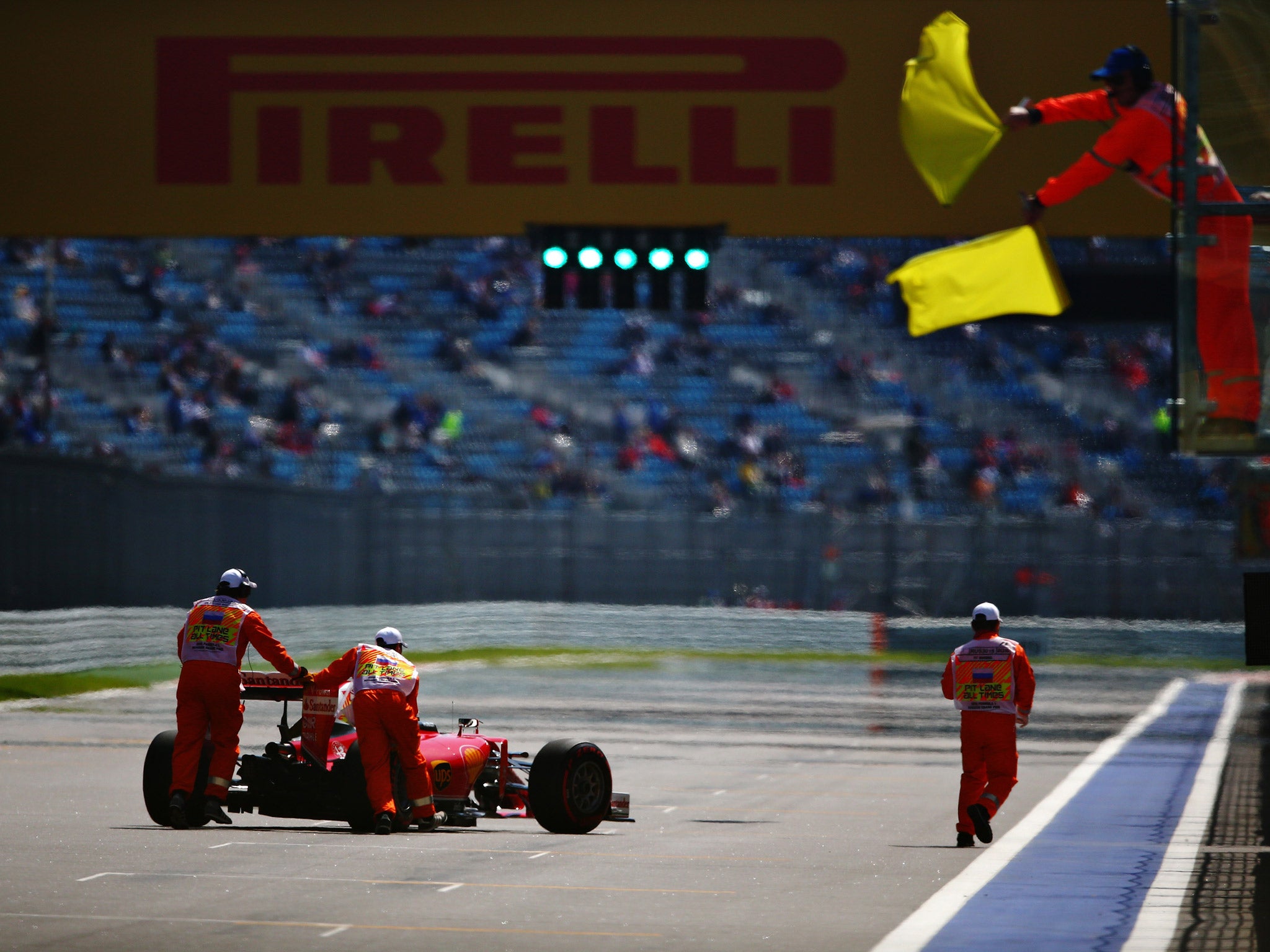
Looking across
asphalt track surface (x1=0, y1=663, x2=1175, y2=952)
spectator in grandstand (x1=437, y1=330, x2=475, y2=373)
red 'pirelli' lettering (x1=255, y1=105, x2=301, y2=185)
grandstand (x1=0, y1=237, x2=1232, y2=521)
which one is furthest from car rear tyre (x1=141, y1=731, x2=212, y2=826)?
spectator in grandstand (x1=437, y1=330, x2=475, y2=373)

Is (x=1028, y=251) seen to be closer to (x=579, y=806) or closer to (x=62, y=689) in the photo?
(x=579, y=806)

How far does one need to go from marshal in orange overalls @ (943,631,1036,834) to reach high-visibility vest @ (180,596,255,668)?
12.9 feet

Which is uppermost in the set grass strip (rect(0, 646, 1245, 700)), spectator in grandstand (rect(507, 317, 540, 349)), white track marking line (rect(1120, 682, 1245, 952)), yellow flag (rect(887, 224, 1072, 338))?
spectator in grandstand (rect(507, 317, 540, 349))

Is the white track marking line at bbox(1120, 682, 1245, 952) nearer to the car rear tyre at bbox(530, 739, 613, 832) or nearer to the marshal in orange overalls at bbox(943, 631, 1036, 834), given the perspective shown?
the marshal in orange overalls at bbox(943, 631, 1036, 834)

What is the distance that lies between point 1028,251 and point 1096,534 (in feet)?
65.7

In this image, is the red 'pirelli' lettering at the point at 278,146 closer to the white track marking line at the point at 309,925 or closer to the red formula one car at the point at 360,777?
the red formula one car at the point at 360,777

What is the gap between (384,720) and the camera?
10.7 m

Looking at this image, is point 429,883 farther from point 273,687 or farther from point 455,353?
point 455,353

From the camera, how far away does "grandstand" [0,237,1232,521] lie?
33.4 m

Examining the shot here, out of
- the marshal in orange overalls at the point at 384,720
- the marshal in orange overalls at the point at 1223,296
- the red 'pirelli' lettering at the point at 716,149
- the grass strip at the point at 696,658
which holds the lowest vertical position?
the grass strip at the point at 696,658

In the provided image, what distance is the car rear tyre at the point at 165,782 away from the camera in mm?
11281

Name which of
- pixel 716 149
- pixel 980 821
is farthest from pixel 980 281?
pixel 716 149

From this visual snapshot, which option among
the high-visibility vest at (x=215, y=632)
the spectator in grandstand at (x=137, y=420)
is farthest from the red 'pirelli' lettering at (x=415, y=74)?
the spectator in grandstand at (x=137, y=420)

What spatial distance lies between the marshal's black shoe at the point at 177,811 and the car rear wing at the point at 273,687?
0.64m
